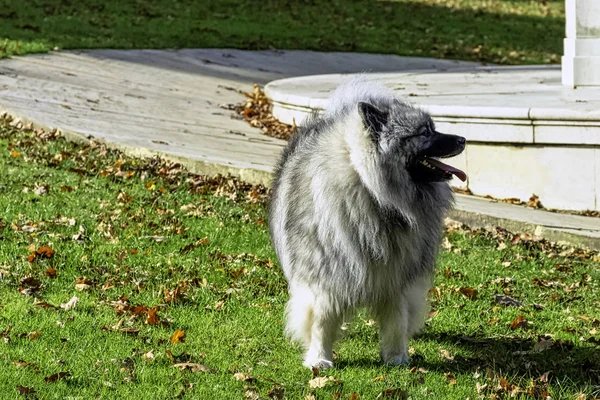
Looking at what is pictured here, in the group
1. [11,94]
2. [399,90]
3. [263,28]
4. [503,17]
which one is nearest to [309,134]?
[399,90]

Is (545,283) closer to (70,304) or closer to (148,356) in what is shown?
(148,356)

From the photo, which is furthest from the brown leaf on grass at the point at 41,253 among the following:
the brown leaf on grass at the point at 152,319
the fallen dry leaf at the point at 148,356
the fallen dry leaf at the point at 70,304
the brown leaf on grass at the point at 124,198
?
the fallen dry leaf at the point at 148,356

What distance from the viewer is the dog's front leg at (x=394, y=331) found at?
5.39 meters

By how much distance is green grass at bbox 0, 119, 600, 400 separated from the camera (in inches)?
203

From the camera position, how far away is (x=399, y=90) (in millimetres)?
11906

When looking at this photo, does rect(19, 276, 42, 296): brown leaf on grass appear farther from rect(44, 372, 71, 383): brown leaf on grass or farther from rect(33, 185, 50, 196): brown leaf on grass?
rect(33, 185, 50, 196): brown leaf on grass

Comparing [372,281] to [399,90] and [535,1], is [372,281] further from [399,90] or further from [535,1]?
[535,1]

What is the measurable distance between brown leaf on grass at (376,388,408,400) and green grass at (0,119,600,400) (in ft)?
0.17

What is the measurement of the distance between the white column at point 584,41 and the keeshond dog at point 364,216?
21.8 ft

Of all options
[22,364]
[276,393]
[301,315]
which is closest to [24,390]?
[22,364]

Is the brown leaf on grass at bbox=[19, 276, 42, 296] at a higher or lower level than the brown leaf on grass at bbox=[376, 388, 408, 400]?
higher

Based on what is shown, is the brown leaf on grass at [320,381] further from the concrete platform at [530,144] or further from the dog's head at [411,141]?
the concrete platform at [530,144]

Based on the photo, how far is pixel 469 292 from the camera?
22.9 ft

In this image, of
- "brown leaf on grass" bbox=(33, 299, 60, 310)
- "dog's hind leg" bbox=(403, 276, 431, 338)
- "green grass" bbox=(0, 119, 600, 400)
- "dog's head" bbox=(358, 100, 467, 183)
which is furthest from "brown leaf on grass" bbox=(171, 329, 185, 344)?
"dog's head" bbox=(358, 100, 467, 183)
